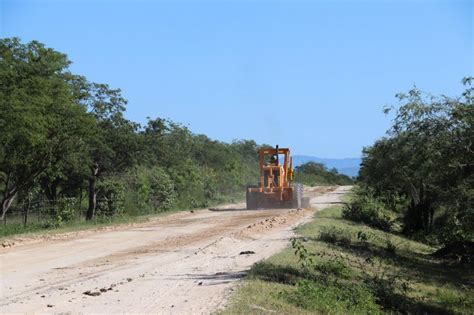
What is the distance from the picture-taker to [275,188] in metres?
36.1

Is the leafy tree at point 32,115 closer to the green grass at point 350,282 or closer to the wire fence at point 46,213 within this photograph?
the wire fence at point 46,213

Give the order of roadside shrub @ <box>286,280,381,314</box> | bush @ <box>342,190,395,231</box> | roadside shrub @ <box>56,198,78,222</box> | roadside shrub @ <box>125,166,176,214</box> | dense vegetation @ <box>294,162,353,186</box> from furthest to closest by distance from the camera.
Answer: dense vegetation @ <box>294,162,353,186</box>, roadside shrub @ <box>125,166,176,214</box>, bush @ <box>342,190,395,231</box>, roadside shrub @ <box>56,198,78,222</box>, roadside shrub @ <box>286,280,381,314</box>

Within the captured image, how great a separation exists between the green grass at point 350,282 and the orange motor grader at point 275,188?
1049 centimetres

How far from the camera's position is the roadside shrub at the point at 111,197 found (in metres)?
35.8

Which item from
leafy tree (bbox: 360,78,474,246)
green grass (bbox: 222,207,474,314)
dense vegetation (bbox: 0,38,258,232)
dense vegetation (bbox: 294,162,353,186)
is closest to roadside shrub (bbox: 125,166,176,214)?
dense vegetation (bbox: 0,38,258,232)

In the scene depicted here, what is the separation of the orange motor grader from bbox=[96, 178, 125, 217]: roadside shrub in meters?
7.70

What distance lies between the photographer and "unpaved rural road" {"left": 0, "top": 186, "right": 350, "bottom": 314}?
9953mm

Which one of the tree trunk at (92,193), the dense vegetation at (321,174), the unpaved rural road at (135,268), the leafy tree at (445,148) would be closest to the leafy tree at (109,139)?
the tree trunk at (92,193)

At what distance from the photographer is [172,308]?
9.55 m

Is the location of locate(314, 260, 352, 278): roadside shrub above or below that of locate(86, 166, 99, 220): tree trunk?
below

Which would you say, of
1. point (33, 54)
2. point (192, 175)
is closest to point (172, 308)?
point (33, 54)

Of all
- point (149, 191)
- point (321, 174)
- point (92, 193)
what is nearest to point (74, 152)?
point (92, 193)

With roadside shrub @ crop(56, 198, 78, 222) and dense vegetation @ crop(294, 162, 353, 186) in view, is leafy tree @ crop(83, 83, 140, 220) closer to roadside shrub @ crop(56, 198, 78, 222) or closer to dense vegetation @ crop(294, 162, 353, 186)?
roadside shrub @ crop(56, 198, 78, 222)

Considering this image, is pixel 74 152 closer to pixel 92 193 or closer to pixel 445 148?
pixel 92 193
